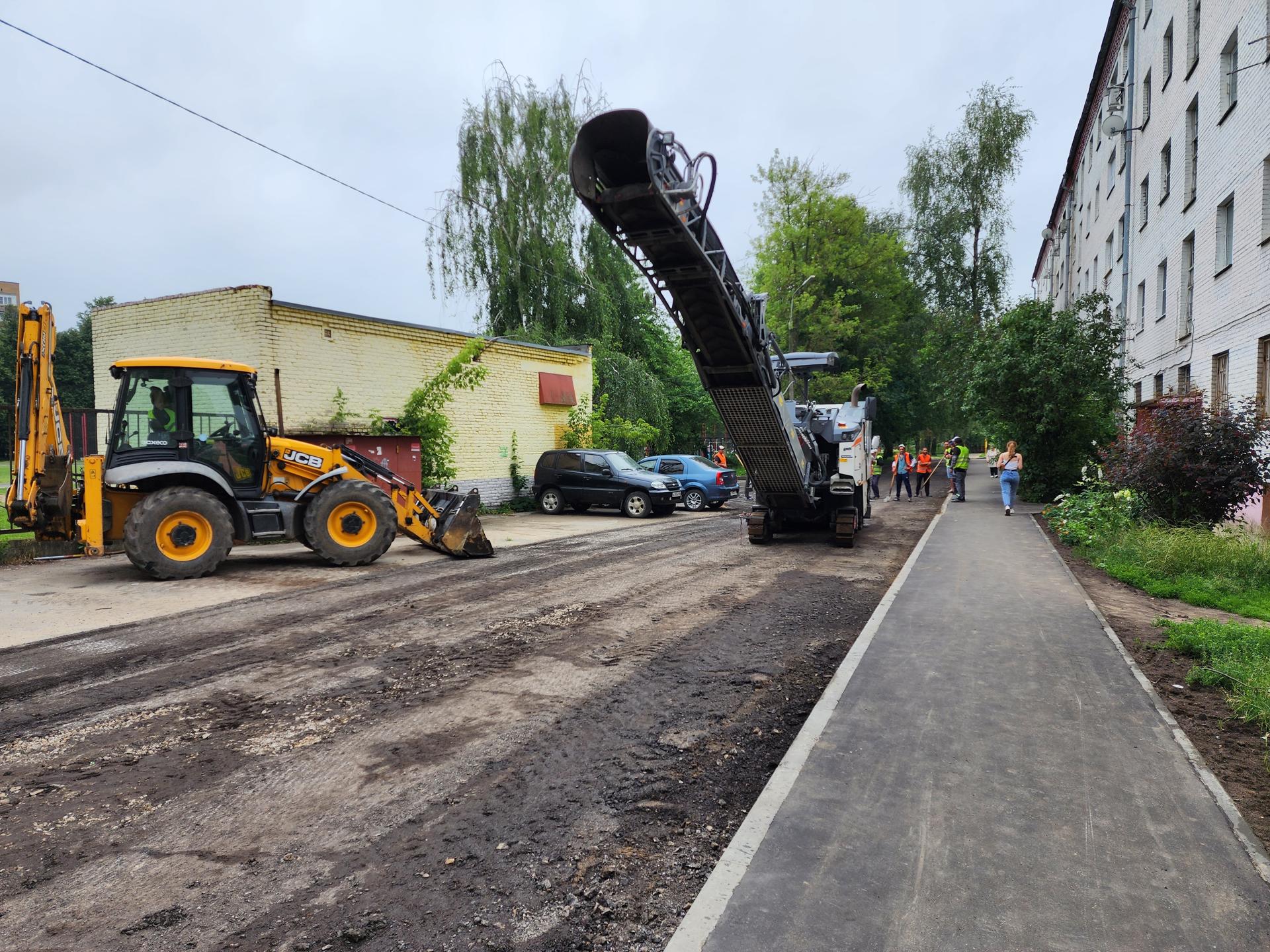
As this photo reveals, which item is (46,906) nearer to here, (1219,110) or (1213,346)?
(1213,346)

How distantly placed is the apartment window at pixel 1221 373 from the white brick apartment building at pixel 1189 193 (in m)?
0.03

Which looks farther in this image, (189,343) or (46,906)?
(189,343)

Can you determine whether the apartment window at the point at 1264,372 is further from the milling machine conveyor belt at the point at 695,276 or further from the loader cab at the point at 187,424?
the loader cab at the point at 187,424

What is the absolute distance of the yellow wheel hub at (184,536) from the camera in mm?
9547

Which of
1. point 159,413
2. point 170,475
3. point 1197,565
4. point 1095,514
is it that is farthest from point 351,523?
point 1095,514

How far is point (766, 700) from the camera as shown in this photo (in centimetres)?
510

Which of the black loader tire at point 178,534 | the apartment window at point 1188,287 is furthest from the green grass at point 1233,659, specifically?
the apartment window at point 1188,287

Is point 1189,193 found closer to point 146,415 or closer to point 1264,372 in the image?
point 1264,372

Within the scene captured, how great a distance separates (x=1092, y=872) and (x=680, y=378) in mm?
32050

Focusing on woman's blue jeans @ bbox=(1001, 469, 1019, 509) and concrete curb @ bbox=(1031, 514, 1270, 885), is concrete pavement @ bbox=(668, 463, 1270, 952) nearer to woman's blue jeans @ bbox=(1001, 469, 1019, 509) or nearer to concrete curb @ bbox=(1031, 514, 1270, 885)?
concrete curb @ bbox=(1031, 514, 1270, 885)

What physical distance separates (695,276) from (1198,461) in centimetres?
723

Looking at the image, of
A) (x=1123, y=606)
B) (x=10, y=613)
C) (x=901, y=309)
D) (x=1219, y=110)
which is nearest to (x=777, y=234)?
(x=901, y=309)

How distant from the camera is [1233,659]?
543cm

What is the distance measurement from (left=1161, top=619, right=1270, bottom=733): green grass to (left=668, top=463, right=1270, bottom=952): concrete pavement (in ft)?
1.56
